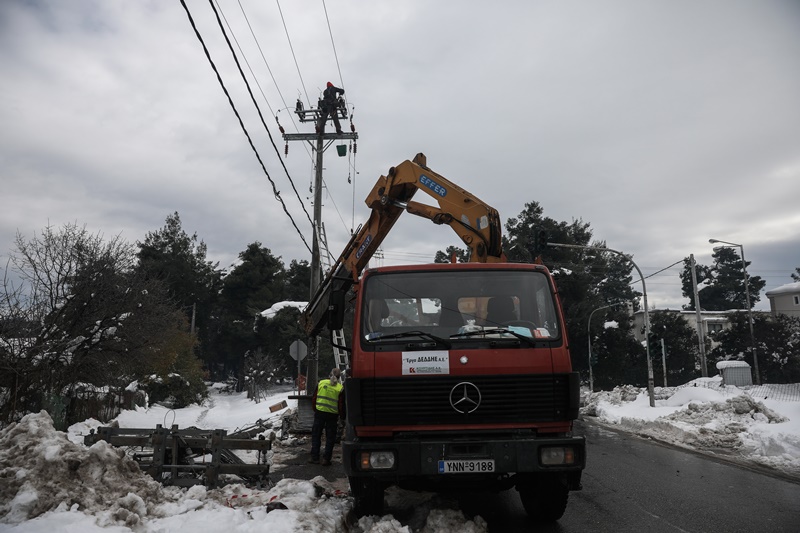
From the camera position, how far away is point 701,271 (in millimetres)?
77000

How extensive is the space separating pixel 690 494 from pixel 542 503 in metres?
2.86

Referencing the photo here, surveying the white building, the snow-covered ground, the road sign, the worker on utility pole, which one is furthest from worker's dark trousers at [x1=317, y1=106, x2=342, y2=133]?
the white building

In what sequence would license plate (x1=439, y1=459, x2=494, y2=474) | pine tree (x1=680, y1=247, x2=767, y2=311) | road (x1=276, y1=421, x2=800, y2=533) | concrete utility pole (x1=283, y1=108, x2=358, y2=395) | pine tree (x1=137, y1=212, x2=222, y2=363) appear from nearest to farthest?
license plate (x1=439, y1=459, x2=494, y2=474)
road (x1=276, y1=421, x2=800, y2=533)
concrete utility pole (x1=283, y1=108, x2=358, y2=395)
pine tree (x1=137, y1=212, x2=222, y2=363)
pine tree (x1=680, y1=247, x2=767, y2=311)

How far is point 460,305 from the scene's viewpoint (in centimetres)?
545

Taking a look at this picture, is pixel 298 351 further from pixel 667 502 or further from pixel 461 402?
pixel 461 402

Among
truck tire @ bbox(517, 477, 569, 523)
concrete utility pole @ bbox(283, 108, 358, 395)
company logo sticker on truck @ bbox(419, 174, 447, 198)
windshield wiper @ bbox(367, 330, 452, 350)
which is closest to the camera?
windshield wiper @ bbox(367, 330, 452, 350)

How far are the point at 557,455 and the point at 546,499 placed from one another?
3.09 ft

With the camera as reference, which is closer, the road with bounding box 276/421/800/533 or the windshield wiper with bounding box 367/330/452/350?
the windshield wiper with bounding box 367/330/452/350

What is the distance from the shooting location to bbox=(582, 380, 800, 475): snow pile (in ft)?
34.8

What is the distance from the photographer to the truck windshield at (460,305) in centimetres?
523

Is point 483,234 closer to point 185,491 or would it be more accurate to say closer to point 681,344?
point 185,491

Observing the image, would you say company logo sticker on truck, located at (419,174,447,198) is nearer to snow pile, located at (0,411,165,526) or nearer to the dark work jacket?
snow pile, located at (0,411,165,526)

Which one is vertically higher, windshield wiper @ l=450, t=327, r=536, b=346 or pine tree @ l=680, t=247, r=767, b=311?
pine tree @ l=680, t=247, r=767, b=311

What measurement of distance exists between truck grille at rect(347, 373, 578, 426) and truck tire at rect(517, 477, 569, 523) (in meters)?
0.89
